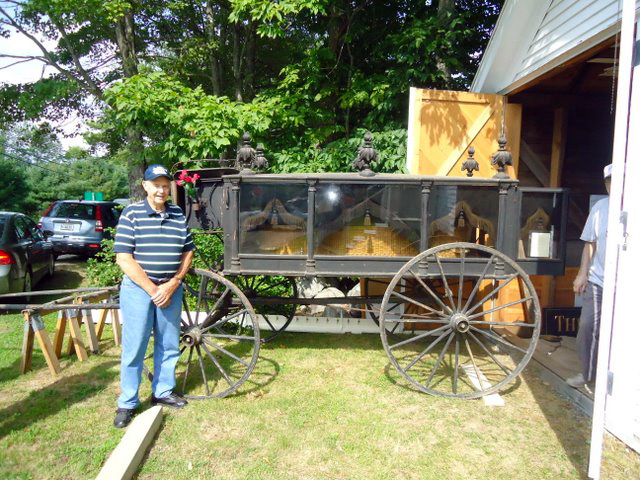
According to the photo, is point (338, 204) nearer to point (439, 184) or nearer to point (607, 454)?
point (439, 184)

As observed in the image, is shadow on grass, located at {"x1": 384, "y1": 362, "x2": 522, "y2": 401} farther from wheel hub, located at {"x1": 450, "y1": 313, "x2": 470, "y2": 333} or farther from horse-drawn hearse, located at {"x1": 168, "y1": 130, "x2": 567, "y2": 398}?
wheel hub, located at {"x1": 450, "y1": 313, "x2": 470, "y2": 333}

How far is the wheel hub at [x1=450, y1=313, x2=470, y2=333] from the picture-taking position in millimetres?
3648

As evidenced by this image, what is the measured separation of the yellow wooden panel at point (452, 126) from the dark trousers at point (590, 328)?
2.07m

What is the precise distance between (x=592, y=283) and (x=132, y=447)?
358cm

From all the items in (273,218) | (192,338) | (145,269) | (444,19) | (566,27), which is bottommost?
(192,338)

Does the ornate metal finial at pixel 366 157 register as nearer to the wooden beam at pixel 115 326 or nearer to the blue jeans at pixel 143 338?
the blue jeans at pixel 143 338

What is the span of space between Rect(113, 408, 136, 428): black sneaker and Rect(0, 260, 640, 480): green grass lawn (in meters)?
0.06

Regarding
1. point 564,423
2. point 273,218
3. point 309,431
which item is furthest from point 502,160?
point 309,431

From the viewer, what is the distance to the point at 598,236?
352 cm

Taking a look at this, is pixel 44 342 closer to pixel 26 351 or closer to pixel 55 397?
pixel 26 351

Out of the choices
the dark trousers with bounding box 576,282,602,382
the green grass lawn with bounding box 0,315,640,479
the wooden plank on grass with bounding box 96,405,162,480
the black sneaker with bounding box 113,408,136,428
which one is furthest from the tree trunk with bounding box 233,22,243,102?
the dark trousers with bounding box 576,282,602,382

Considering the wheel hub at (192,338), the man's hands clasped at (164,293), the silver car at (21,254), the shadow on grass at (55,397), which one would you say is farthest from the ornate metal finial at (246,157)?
the silver car at (21,254)

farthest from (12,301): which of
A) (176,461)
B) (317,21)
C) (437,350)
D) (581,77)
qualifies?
(581,77)

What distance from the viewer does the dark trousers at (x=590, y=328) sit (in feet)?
11.6
